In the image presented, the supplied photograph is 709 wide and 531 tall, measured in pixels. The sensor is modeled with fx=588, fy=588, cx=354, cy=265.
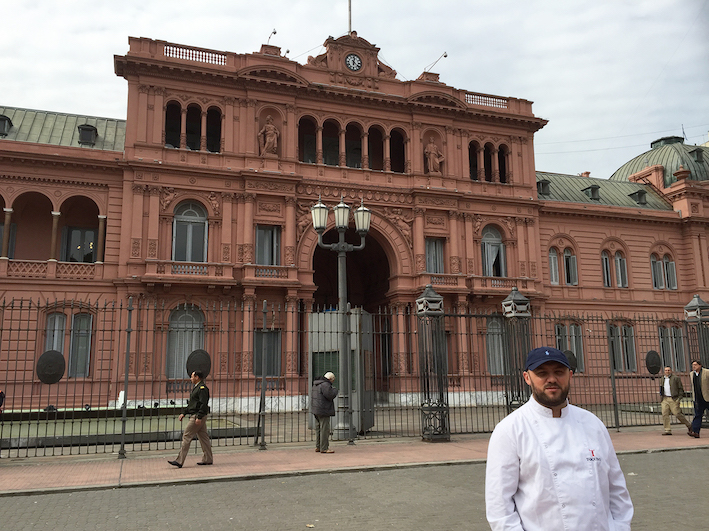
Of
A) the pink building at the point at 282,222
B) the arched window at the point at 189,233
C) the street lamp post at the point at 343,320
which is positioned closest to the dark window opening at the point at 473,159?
the pink building at the point at 282,222

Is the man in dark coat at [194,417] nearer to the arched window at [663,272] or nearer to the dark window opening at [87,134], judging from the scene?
the dark window opening at [87,134]

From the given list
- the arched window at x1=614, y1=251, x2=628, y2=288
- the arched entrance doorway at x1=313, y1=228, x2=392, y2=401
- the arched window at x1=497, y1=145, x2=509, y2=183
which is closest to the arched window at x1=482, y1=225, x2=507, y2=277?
the arched window at x1=497, y1=145, x2=509, y2=183

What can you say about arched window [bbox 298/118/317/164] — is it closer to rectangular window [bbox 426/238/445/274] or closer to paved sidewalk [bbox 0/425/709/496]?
rectangular window [bbox 426/238/445/274]

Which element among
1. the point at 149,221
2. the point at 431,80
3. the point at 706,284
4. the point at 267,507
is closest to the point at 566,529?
the point at 267,507

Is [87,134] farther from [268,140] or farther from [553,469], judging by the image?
[553,469]

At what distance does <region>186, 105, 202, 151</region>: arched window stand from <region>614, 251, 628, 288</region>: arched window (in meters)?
25.2

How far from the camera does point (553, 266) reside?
34.1 metres

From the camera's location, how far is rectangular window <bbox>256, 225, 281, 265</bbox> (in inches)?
1095

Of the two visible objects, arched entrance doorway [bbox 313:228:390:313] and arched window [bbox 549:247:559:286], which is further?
arched window [bbox 549:247:559:286]

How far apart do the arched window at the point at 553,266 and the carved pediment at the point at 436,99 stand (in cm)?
992

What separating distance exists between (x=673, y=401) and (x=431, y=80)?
21.4 m

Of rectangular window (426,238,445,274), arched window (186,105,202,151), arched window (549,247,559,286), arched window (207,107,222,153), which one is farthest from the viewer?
arched window (549,247,559,286)

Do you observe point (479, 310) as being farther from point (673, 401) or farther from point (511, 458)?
point (511, 458)

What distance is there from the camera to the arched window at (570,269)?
34.4 meters
